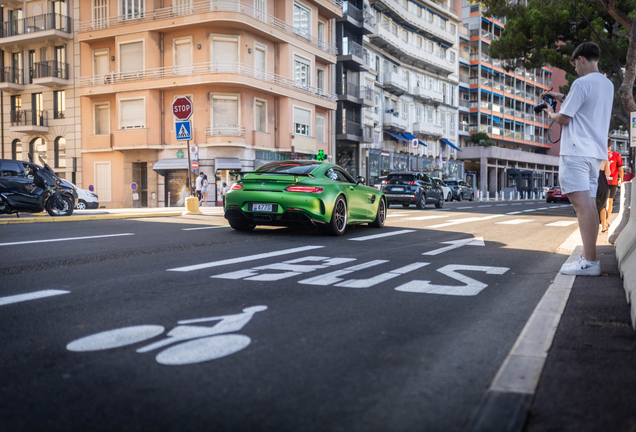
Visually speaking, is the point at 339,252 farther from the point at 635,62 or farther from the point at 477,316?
the point at 635,62

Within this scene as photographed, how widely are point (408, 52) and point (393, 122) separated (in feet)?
22.2

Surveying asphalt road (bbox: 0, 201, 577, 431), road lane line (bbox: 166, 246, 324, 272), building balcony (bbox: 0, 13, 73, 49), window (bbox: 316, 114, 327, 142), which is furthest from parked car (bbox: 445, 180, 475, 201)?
asphalt road (bbox: 0, 201, 577, 431)

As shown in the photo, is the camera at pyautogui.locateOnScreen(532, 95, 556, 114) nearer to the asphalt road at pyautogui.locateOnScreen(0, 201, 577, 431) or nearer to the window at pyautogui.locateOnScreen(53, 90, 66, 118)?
the asphalt road at pyautogui.locateOnScreen(0, 201, 577, 431)

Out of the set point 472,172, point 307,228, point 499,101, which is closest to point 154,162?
point 307,228

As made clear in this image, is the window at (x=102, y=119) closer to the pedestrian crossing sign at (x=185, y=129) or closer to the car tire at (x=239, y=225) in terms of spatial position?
the pedestrian crossing sign at (x=185, y=129)

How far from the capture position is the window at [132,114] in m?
34.9

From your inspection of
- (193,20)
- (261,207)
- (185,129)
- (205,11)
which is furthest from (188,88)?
(261,207)

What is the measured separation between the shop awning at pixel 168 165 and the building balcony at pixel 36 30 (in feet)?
35.9

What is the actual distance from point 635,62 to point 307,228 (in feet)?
52.8

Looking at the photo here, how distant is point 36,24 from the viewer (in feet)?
126

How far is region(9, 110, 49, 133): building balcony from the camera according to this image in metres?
38.8

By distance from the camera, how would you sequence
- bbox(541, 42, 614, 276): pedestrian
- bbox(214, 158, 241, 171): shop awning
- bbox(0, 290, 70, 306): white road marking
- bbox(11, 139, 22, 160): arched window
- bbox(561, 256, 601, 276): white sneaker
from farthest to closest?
bbox(11, 139, 22, 160): arched window < bbox(214, 158, 241, 171): shop awning < bbox(561, 256, 601, 276): white sneaker < bbox(541, 42, 614, 276): pedestrian < bbox(0, 290, 70, 306): white road marking

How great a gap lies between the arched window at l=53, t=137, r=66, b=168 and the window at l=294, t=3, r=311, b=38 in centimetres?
1690

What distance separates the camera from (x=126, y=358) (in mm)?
2980
